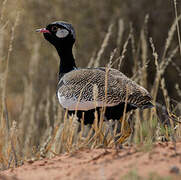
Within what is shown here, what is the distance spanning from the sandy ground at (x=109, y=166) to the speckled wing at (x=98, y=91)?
0.46m

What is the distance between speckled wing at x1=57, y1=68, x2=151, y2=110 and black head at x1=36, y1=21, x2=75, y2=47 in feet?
2.02

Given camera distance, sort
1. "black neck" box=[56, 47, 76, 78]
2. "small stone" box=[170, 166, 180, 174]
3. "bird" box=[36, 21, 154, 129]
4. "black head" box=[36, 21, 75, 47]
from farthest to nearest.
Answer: "black neck" box=[56, 47, 76, 78]
"black head" box=[36, 21, 75, 47]
"bird" box=[36, 21, 154, 129]
"small stone" box=[170, 166, 180, 174]

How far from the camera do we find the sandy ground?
77.7 inches

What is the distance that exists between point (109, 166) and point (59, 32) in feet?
6.57

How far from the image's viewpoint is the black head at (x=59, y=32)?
12.7ft

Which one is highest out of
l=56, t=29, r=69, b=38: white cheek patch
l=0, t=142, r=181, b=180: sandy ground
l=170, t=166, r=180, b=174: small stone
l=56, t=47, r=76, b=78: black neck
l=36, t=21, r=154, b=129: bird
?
l=56, t=29, r=69, b=38: white cheek patch

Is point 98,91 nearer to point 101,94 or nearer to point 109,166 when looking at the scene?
point 101,94

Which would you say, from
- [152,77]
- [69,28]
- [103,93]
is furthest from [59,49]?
[152,77]

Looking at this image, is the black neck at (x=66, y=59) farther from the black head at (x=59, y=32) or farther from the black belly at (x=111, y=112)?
the black belly at (x=111, y=112)

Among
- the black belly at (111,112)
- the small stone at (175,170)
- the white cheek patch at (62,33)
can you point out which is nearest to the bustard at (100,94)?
the black belly at (111,112)

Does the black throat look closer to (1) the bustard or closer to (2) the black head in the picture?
(2) the black head

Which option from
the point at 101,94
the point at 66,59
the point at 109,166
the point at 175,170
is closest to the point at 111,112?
the point at 101,94

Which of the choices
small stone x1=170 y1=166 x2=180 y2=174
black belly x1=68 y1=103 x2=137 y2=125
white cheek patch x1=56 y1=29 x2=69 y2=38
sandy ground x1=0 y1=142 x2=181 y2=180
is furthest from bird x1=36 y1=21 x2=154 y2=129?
small stone x1=170 y1=166 x2=180 y2=174

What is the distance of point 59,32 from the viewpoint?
3900 millimetres
